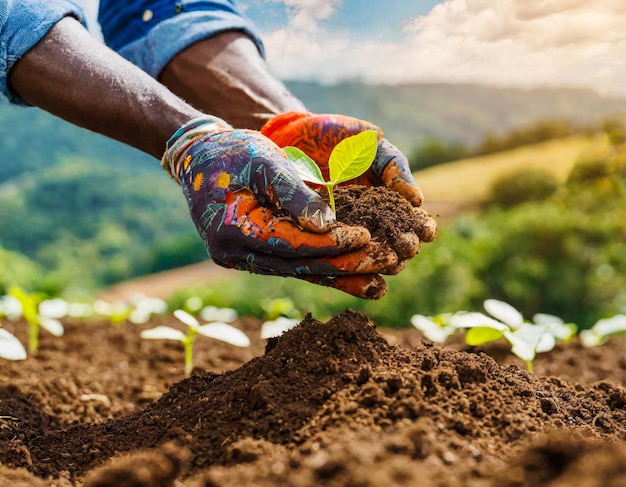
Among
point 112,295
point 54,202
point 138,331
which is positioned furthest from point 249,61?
point 54,202

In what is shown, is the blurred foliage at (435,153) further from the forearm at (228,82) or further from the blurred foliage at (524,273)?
the forearm at (228,82)

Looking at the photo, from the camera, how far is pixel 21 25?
5.24 feet

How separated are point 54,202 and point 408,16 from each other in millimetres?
3719

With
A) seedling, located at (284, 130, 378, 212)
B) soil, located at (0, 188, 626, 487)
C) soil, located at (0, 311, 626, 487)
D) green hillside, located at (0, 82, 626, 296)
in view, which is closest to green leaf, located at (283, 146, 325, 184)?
seedling, located at (284, 130, 378, 212)

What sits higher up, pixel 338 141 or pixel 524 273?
pixel 338 141

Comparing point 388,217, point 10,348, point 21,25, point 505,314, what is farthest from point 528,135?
point 10,348

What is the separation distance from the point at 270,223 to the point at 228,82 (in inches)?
40.0

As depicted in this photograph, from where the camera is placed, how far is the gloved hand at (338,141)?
1.56 m

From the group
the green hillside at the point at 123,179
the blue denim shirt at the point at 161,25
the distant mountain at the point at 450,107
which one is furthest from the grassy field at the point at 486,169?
the blue denim shirt at the point at 161,25

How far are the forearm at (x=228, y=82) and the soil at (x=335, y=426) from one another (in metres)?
0.98

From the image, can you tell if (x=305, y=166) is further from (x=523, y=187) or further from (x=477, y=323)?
(x=523, y=187)

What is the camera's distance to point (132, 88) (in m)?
1.60

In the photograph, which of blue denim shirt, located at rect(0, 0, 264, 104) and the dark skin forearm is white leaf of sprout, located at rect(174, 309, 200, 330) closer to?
the dark skin forearm

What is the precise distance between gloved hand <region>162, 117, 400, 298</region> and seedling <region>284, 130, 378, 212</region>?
0.22ft
